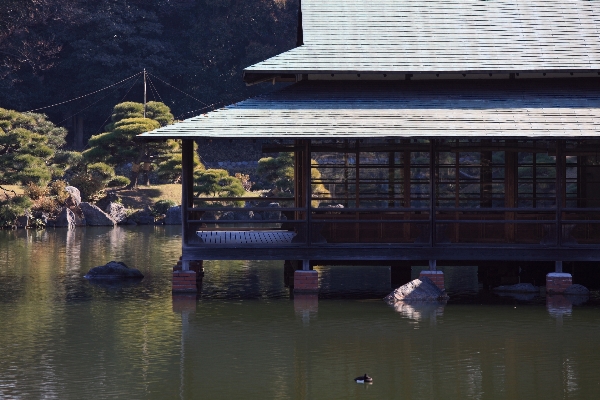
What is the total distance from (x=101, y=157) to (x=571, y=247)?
31.8m

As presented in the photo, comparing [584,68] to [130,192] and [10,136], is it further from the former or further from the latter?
[130,192]

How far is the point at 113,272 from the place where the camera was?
27.0 metres

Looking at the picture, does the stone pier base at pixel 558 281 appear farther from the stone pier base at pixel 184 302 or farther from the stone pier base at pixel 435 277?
the stone pier base at pixel 184 302

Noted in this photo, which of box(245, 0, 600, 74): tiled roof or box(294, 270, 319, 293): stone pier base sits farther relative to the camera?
box(245, 0, 600, 74): tiled roof

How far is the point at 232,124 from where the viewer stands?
927 inches

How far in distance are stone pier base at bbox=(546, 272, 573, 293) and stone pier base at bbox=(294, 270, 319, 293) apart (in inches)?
207

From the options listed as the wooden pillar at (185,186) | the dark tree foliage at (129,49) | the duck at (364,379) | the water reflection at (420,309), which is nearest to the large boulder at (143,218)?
the dark tree foliage at (129,49)

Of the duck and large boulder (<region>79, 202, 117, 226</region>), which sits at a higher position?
large boulder (<region>79, 202, 117, 226</region>)

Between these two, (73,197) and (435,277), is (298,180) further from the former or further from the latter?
(73,197)

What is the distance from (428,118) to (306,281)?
457cm

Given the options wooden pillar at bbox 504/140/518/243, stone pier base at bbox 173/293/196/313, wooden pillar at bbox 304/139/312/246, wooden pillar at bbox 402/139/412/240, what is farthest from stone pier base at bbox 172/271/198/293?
wooden pillar at bbox 504/140/518/243

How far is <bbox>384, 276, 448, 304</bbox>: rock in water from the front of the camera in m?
23.1

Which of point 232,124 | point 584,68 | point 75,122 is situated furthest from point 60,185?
point 584,68

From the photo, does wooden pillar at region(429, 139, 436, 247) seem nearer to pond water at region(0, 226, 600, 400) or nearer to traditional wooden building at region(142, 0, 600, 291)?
traditional wooden building at region(142, 0, 600, 291)
